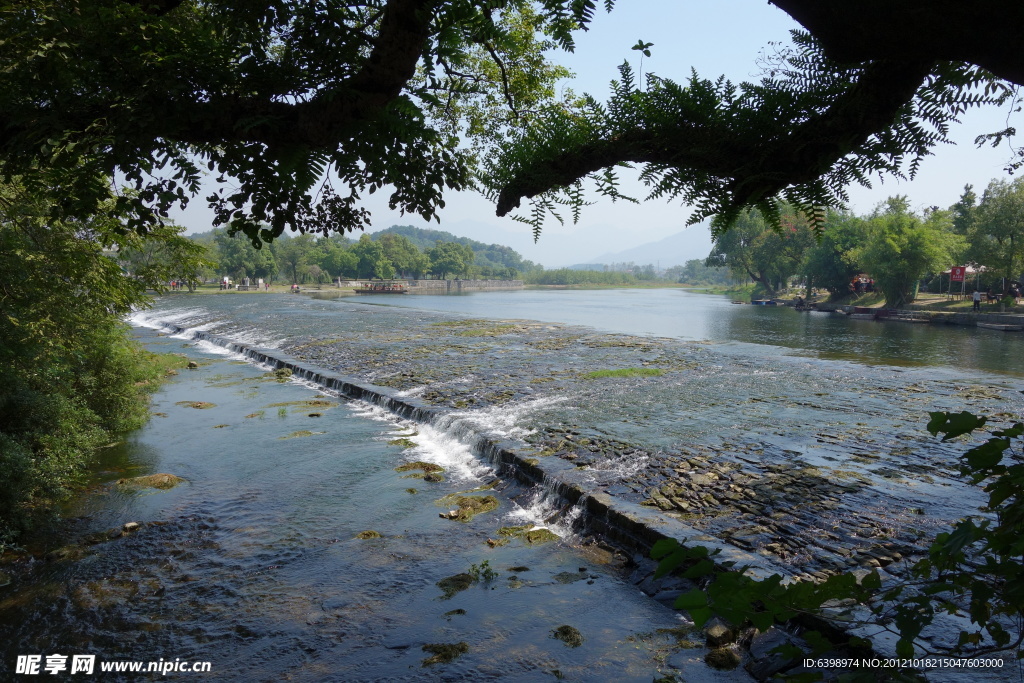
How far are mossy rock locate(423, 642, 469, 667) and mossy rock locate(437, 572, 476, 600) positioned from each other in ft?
2.58

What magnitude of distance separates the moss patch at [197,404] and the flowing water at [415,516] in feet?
0.46

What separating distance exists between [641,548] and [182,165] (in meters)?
5.57

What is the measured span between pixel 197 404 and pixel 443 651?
1182 centimetres

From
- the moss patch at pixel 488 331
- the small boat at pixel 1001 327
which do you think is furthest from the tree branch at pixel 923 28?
the small boat at pixel 1001 327

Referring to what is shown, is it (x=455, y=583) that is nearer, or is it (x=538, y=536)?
(x=455, y=583)

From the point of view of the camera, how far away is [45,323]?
8.08 meters

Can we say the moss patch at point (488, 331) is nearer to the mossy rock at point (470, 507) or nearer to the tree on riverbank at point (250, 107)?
the mossy rock at point (470, 507)

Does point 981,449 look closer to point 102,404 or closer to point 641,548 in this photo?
point 641,548

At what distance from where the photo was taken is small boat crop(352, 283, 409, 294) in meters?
103

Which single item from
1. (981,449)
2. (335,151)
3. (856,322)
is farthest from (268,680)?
(856,322)

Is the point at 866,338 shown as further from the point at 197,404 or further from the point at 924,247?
the point at 197,404

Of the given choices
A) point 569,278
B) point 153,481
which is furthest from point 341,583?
point 569,278

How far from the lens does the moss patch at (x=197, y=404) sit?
14789mm

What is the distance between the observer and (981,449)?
1812 millimetres
